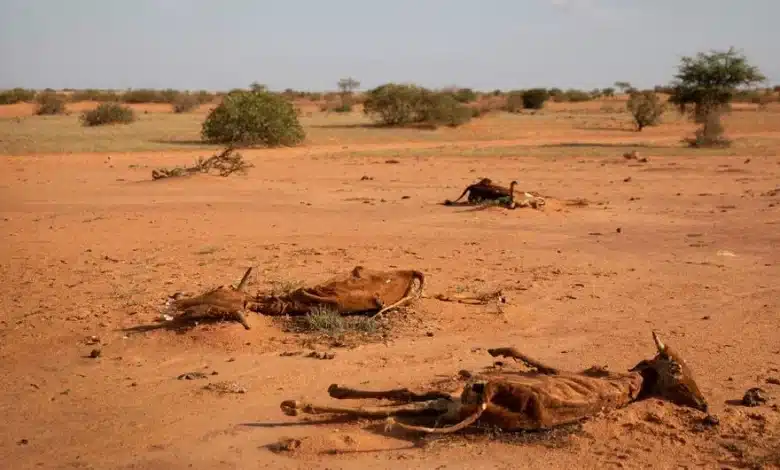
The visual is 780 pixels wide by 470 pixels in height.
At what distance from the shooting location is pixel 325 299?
6848 mm

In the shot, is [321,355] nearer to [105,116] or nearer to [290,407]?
[290,407]

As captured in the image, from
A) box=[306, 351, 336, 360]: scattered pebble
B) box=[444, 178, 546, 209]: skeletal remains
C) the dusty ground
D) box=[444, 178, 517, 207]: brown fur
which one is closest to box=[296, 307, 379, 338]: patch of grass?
the dusty ground

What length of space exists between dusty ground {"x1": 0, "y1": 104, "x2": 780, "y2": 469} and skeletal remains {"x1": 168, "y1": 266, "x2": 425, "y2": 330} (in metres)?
0.14

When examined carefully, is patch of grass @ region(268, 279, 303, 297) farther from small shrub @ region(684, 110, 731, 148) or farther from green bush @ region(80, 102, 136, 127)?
green bush @ region(80, 102, 136, 127)

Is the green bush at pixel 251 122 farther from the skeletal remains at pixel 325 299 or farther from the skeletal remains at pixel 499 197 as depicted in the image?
the skeletal remains at pixel 325 299

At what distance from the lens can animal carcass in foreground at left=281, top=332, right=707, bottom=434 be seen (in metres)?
4.56

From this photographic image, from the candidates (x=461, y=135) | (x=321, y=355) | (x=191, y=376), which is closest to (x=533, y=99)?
(x=461, y=135)

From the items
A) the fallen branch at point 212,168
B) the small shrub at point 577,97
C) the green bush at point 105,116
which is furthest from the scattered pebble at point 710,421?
the small shrub at point 577,97

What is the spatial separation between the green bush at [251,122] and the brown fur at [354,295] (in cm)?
2161

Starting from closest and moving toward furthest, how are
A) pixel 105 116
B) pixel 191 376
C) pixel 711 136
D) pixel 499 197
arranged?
pixel 191 376 → pixel 499 197 → pixel 711 136 → pixel 105 116

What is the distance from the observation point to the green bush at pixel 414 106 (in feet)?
129

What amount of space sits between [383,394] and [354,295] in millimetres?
2070

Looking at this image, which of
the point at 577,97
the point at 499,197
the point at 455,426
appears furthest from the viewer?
the point at 577,97

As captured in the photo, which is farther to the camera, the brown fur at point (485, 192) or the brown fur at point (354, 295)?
the brown fur at point (485, 192)
